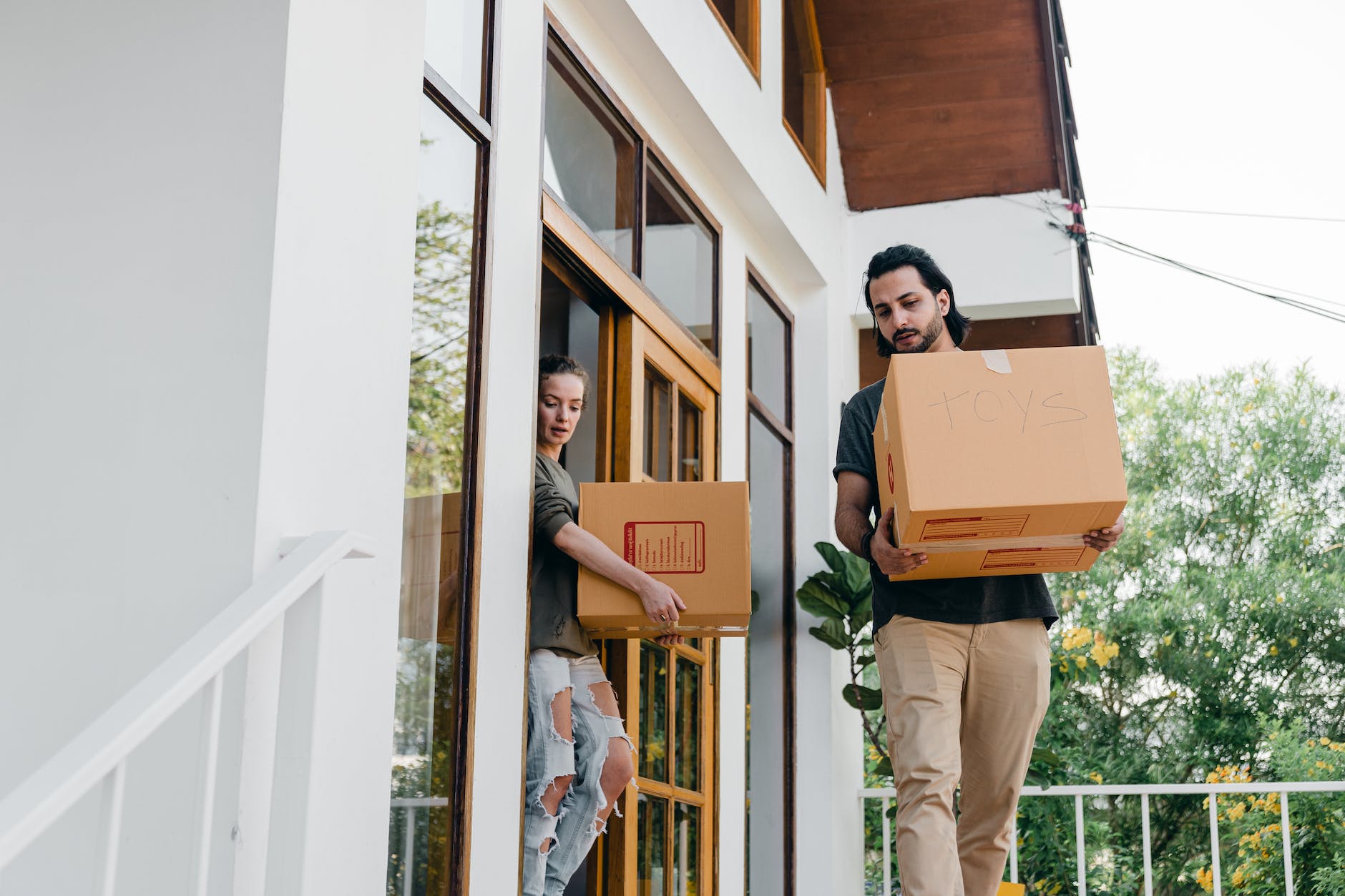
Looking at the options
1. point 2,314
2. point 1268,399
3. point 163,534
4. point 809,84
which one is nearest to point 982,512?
point 163,534

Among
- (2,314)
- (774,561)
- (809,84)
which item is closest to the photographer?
(2,314)

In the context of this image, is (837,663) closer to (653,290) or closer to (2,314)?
(653,290)

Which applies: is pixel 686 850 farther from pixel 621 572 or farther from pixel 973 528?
pixel 973 528

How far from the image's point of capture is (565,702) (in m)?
2.97

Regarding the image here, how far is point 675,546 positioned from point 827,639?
2.24 meters

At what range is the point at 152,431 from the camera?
1.87 metres

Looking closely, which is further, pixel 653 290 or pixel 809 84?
pixel 809 84

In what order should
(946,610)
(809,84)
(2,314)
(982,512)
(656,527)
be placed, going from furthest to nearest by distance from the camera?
(809,84)
(656,527)
(946,610)
(982,512)
(2,314)

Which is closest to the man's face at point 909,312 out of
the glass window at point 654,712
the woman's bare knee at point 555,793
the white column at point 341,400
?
the white column at point 341,400

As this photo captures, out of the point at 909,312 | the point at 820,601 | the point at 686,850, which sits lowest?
the point at 686,850

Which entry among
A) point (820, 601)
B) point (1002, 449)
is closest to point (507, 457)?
point (1002, 449)

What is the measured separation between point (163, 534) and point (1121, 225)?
15033 mm

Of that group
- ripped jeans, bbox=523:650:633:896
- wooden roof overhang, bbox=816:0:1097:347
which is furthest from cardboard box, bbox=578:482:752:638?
wooden roof overhang, bbox=816:0:1097:347

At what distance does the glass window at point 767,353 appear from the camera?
506cm
